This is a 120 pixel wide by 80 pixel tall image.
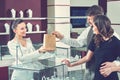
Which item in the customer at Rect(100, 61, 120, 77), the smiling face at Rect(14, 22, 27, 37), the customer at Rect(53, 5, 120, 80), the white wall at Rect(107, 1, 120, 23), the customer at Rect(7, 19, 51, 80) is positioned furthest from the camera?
the white wall at Rect(107, 1, 120, 23)

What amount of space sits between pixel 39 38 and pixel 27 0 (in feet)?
3.49

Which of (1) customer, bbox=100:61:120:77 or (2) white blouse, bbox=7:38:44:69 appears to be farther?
(2) white blouse, bbox=7:38:44:69

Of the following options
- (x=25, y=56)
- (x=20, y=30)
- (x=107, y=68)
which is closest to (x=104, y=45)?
(x=107, y=68)

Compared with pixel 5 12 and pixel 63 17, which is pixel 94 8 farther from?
pixel 63 17

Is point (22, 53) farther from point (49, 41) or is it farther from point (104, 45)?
point (104, 45)

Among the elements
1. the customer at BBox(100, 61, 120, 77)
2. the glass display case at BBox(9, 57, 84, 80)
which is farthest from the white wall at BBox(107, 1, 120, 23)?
the customer at BBox(100, 61, 120, 77)

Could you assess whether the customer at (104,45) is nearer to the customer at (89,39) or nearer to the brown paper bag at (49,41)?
the customer at (89,39)

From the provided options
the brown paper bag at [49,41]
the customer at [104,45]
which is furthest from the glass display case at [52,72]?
the customer at [104,45]

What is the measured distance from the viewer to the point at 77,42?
10.5 ft

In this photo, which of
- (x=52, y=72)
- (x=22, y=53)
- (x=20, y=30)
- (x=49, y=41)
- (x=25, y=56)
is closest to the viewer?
(x=52, y=72)

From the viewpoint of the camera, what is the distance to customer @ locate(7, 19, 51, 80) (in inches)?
98.3

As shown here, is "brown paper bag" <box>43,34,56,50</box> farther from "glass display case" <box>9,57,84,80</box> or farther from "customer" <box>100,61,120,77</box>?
"customer" <box>100,61,120,77</box>

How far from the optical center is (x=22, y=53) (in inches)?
119

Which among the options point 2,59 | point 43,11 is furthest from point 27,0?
point 2,59
